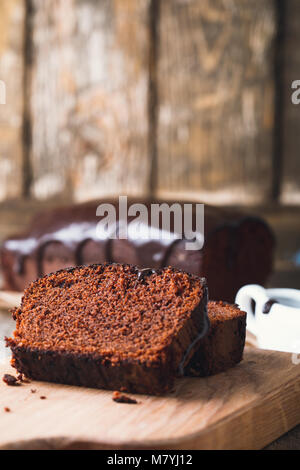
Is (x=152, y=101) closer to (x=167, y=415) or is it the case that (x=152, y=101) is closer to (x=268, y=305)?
(x=268, y=305)

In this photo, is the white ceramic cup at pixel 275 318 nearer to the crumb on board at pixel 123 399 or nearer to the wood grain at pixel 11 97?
the crumb on board at pixel 123 399

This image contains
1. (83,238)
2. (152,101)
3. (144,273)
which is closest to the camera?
(144,273)

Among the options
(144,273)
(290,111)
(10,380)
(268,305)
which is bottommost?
(10,380)

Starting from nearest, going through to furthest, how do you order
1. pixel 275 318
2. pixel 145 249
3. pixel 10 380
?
pixel 10 380 < pixel 275 318 < pixel 145 249

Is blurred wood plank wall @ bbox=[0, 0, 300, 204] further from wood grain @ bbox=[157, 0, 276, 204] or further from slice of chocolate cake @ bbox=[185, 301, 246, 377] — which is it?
slice of chocolate cake @ bbox=[185, 301, 246, 377]

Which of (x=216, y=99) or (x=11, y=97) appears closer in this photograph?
(x=216, y=99)

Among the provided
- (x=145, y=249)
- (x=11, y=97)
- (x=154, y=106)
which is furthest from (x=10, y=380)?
(x=11, y=97)

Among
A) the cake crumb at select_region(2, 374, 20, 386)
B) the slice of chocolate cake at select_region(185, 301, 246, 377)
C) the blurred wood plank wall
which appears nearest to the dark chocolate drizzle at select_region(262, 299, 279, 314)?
the slice of chocolate cake at select_region(185, 301, 246, 377)
